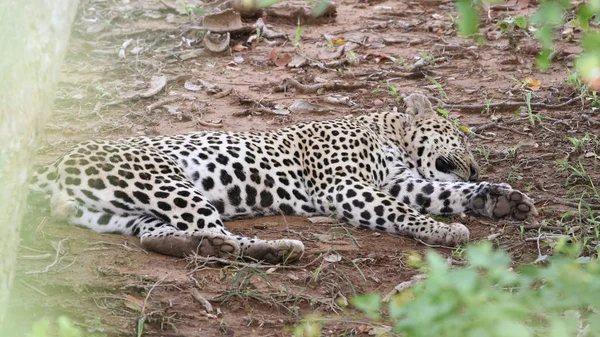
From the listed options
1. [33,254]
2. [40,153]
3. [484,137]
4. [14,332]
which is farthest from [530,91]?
[14,332]

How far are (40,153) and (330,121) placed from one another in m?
2.96

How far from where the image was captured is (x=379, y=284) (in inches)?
229

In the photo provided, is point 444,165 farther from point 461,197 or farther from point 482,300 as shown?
point 482,300

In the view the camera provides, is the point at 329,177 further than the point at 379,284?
Yes

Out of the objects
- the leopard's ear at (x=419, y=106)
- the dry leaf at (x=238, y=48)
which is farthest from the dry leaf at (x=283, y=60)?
the leopard's ear at (x=419, y=106)

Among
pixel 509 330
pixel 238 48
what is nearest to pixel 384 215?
pixel 509 330

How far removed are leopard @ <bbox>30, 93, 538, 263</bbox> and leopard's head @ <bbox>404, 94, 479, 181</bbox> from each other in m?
0.01

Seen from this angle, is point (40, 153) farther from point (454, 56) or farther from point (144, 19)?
point (454, 56)

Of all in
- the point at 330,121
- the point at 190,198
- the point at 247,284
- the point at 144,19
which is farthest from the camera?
the point at 144,19

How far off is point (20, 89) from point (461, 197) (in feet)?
15.9

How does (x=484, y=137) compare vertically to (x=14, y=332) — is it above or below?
below

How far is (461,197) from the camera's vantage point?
24.3 ft

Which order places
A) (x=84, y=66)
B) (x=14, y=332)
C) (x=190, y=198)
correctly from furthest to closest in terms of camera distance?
(x=84, y=66), (x=190, y=198), (x=14, y=332)

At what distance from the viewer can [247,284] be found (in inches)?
216
